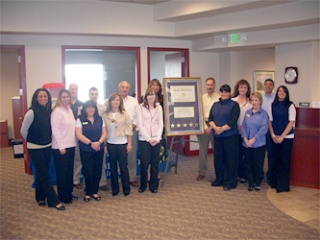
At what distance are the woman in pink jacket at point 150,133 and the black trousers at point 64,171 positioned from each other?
38.6 inches

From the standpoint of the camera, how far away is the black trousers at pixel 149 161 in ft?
15.1

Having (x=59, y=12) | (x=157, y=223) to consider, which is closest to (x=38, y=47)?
(x=59, y=12)

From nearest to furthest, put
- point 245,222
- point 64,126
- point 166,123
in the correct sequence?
point 245,222 → point 64,126 → point 166,123

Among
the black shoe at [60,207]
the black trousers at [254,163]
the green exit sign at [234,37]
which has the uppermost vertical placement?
the green exit sign at [234,37]

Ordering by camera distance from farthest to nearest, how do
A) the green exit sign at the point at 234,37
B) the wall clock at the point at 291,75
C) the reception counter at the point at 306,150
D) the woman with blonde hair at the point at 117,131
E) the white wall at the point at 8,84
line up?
the white wall at the point at 8,84, the green exit sign at the point at 234,37, the wall clock at the point at 291,75, the reception counter at the point at 306,150, the woman with blonde hair at the point at 117,131

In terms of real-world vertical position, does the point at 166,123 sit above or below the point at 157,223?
above

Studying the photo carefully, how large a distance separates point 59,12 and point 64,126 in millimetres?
2359

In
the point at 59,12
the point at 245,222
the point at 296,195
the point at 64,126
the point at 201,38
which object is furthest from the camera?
the point at 201,38

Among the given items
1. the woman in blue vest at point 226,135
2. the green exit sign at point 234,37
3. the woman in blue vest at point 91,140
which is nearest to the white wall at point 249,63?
the green exit sign at point 234,37

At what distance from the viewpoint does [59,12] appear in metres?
5.42

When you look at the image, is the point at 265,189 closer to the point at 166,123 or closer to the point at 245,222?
the point at 245,222

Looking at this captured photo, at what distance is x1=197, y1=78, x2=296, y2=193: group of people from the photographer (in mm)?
4562

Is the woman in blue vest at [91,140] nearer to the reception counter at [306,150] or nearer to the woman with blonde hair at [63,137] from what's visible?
the woman with blonde hair at [63,137]

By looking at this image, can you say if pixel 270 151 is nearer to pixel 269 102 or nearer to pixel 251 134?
pixel 251 134
